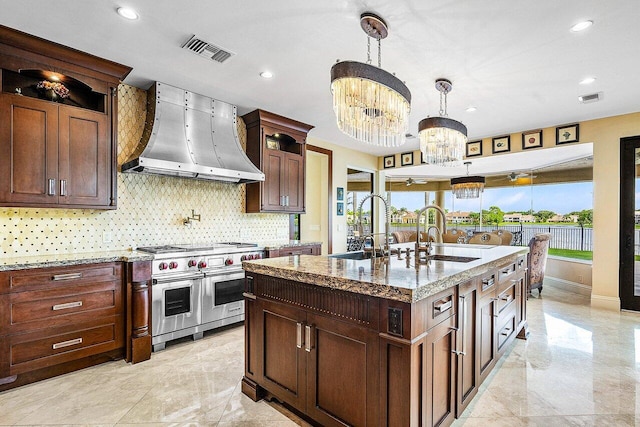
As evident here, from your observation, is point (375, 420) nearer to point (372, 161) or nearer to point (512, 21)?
point (512, 21)

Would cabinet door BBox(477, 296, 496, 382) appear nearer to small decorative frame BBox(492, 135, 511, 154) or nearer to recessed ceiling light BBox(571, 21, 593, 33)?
recessed ceiling light BBox(571, 21, 593, 33)

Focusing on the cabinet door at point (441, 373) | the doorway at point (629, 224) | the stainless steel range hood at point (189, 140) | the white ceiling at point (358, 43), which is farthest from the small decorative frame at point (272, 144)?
the doorway at point (629, 224)

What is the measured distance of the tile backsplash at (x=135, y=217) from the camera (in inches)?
112

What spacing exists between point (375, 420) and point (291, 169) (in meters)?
3.64

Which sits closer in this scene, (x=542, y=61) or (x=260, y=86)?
(x=542, y=61)

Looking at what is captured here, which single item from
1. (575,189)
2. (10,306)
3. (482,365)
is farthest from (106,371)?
(575,189)

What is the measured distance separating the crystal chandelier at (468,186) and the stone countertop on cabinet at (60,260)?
6.11 metres

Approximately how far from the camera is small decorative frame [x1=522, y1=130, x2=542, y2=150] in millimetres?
5055

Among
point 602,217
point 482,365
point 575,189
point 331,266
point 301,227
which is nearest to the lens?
point 331,266

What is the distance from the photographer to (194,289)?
3318mm

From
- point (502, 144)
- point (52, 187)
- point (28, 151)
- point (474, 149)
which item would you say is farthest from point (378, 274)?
point (474, 149)

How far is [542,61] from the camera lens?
2.94 meters

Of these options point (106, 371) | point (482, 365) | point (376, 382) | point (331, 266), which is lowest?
point (106, 371)

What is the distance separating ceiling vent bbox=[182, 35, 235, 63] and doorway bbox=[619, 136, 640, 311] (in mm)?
5269
